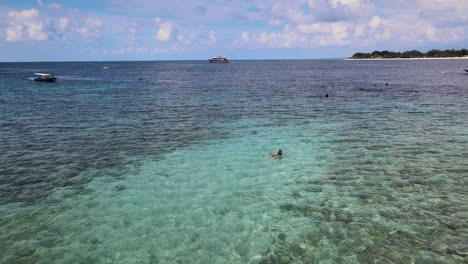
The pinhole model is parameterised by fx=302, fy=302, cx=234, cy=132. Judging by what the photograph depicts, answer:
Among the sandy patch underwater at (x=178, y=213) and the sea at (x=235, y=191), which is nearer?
the sandy patch underwater at (x=178, y=213)

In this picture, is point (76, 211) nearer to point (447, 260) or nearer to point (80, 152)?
point (80, 152)

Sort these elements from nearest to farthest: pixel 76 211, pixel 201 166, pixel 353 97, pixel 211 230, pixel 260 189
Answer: pixel 211 230 → pixel 76 211 → pixel 260 189 → pixel 201 166 → pixel 353 97

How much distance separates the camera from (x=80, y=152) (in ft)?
89.6

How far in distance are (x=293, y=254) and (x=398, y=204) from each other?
8.03 metres

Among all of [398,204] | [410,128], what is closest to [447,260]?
[398,204]

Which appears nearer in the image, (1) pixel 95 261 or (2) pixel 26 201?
(1) pixel 95 261

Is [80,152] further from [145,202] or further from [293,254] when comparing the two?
[293,254]

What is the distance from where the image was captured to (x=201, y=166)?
78.9 ft

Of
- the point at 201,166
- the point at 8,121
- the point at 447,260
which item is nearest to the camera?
the point at 447,260

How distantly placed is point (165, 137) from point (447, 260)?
2611 cm

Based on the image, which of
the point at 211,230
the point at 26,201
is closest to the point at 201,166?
the point at 211,230

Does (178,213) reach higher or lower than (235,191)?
lower

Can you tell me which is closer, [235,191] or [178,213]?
[178,213]

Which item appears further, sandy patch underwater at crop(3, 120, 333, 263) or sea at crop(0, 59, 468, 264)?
sea at crop(0, 59, 468, 264)
